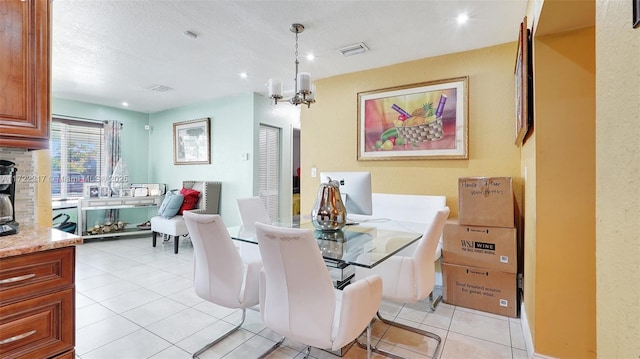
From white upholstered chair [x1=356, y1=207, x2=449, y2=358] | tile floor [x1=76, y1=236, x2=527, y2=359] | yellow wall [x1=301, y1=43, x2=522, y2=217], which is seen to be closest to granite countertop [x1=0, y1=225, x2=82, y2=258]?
tile floor [x1=76, y1=236, x2=527, y2=359]

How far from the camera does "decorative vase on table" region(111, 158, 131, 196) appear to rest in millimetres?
5512

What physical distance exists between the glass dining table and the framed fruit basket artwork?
1.00 metres

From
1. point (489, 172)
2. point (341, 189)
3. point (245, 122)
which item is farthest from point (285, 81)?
point (489, 172)

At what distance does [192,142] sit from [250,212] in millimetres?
3408

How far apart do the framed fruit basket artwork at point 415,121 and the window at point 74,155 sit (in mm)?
4976

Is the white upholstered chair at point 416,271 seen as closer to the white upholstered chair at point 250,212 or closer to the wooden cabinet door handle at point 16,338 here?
the white upholstered chair at point 250,212

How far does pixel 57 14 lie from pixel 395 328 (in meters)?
3.68

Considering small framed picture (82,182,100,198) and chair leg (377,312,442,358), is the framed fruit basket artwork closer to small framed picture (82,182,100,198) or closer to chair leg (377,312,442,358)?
chair leg (377,312,442,358)

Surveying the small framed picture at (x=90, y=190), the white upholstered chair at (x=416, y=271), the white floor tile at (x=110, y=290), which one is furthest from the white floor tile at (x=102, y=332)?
the small framed picture at (x=90, y=190)

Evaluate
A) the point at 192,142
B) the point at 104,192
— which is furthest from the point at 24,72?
the point at 104,192

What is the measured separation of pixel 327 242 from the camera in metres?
2.07
